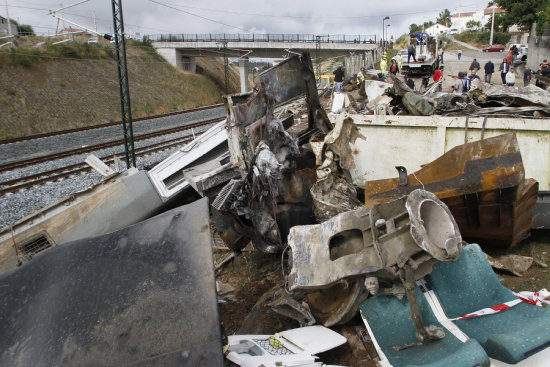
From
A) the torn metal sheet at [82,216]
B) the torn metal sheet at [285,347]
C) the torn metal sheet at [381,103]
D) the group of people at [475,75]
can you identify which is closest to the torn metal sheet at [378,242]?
the torn metal sheet at [285,347]

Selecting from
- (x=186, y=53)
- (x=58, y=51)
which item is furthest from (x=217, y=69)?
(x=58, y=51)

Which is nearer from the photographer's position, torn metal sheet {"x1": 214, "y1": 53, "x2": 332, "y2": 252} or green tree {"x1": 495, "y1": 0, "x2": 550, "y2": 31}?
torn metal sheet {"x1": 214, "y1": 53, "x2": 332, "y2": 252}

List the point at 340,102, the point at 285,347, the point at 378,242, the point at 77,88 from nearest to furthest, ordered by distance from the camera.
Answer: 1. the point at 285,347
2. the point at 378,242
3. the point at 340,102
4. the point at 77,88

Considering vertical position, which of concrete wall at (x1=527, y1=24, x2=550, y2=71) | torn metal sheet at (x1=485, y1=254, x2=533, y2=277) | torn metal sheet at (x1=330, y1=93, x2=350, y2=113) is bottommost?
torn metal sheet at (x1=485, y1=254, x2=533, y2=277)

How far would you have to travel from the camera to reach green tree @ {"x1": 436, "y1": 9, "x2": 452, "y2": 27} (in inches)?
4040

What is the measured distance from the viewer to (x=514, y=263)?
404 centimetres

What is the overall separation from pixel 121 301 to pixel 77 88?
26685 millimetres

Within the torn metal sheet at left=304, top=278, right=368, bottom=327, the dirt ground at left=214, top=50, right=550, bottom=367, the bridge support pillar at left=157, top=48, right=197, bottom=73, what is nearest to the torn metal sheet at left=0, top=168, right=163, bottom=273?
the dirt ground at left=214, top=50, right=550, bottom=367

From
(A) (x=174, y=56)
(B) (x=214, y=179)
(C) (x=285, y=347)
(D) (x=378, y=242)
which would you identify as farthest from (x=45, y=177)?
(A) (x=174, y=56)

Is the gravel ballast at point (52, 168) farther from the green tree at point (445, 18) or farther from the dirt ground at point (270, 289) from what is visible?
the green tree at point (445, 18)

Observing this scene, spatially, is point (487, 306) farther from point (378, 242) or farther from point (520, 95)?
point (520, 95)

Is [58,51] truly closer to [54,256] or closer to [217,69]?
[217,69]

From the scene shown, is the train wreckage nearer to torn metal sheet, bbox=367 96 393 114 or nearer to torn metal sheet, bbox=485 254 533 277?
torn metal sheet, bbox=367 96 393 114

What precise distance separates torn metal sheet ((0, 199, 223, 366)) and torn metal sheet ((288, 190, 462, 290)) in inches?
44.2
